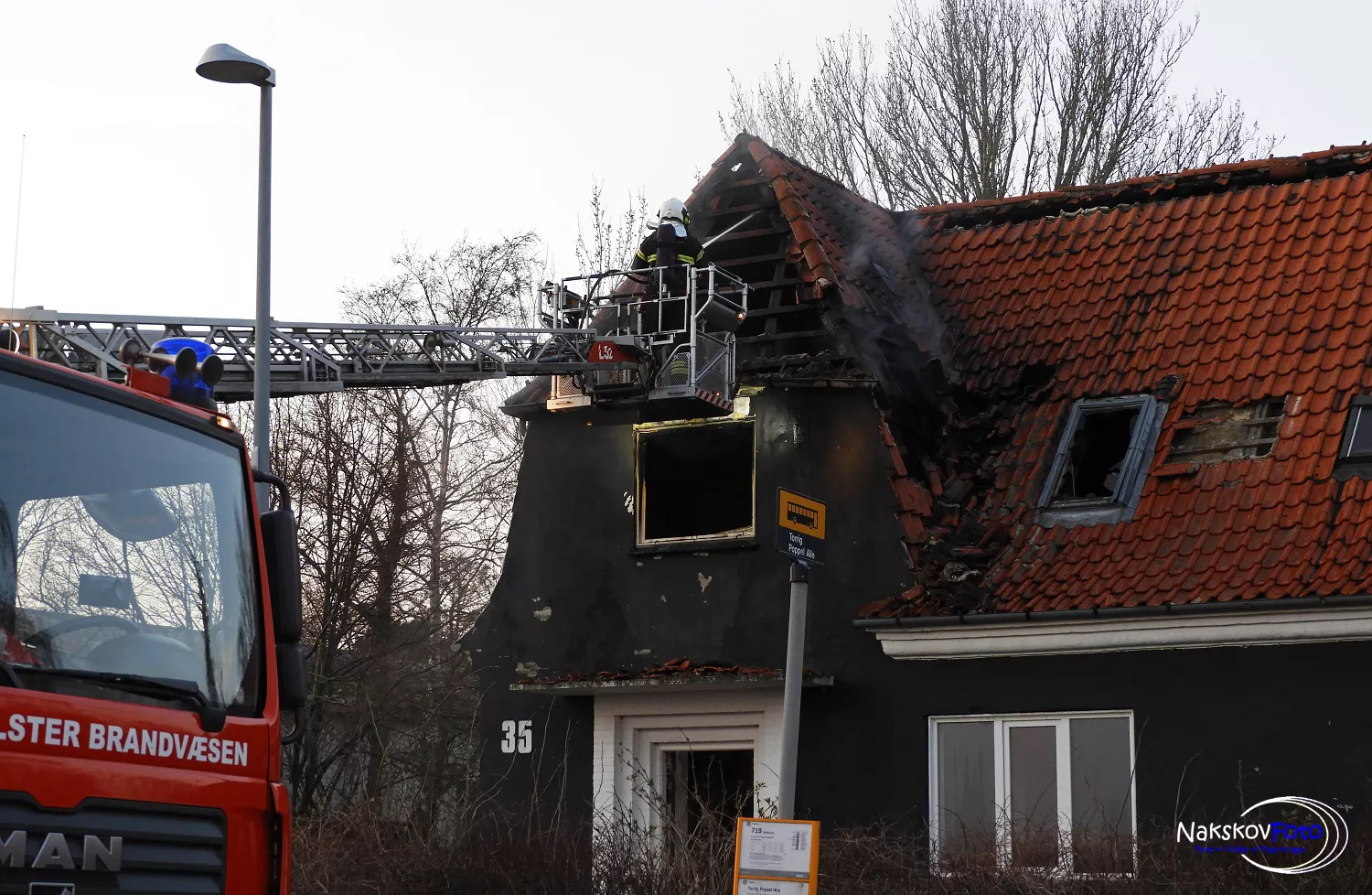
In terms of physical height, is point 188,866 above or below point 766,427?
below

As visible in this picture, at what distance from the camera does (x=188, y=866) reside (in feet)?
20.0

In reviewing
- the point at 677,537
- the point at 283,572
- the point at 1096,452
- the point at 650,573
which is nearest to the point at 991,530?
the point at 1096,452

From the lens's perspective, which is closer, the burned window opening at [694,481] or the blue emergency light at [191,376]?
the blue emergency light at [191,376]

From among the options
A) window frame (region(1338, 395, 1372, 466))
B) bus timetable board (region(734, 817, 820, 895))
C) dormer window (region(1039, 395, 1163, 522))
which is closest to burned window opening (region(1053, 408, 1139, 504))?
dormer window (region(1039, 395, 1163, 522))

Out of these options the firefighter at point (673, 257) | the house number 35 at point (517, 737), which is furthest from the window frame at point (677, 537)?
the house number 35 at point (517, 737)

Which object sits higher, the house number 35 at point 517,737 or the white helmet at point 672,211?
the white helmet at point 672,211

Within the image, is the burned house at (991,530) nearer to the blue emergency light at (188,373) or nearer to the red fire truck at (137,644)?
the red fire truck at (137,644)

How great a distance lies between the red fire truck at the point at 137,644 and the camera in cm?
557

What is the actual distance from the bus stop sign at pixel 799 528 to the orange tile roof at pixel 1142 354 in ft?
12.2

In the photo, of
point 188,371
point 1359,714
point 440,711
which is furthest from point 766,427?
point 440,711

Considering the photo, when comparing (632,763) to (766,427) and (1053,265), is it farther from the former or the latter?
(1053,265)

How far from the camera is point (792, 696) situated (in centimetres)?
905

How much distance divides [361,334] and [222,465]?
860cm

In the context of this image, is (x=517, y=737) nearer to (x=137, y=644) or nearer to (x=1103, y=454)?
(x=1103, y=454)
